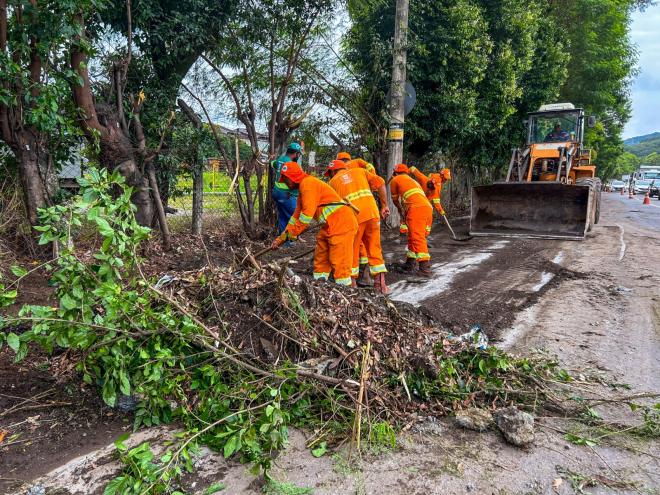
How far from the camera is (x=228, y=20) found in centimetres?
683

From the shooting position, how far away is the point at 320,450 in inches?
102

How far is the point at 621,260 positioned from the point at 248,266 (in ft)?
21.8

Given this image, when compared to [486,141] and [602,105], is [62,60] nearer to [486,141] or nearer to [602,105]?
[486,141]

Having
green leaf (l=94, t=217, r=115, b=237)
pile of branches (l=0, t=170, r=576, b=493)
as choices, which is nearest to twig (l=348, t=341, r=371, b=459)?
pile of branches (l=0, t=170, r=576, b=493)

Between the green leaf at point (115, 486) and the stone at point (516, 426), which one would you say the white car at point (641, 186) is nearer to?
the stone at point (516, 426)

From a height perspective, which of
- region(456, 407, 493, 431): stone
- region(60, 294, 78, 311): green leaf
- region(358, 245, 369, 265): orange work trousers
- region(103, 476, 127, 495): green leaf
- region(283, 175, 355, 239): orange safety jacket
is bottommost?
region(456, 407, 493, 431): stone

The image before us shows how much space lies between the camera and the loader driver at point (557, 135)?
12.5 metres

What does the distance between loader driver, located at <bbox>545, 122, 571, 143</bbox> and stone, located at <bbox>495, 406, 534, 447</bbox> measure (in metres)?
11.7

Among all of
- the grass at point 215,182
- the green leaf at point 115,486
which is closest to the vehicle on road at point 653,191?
the grass at point 215,182

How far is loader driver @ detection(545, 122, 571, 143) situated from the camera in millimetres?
12539

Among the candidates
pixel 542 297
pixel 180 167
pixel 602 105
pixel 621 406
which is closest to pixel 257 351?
pixel 621 406

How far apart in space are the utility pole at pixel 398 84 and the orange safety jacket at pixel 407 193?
2377mm

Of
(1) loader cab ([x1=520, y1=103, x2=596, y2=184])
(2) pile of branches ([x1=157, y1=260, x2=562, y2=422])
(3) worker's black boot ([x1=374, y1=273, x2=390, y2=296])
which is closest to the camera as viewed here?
(2) pile of branches ([x1=157, y1=260, x2=562, y2=422])

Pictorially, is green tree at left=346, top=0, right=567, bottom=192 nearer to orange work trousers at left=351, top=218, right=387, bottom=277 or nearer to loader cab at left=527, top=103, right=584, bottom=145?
loader cab at left=527, top=103, right=584, bottom=145
